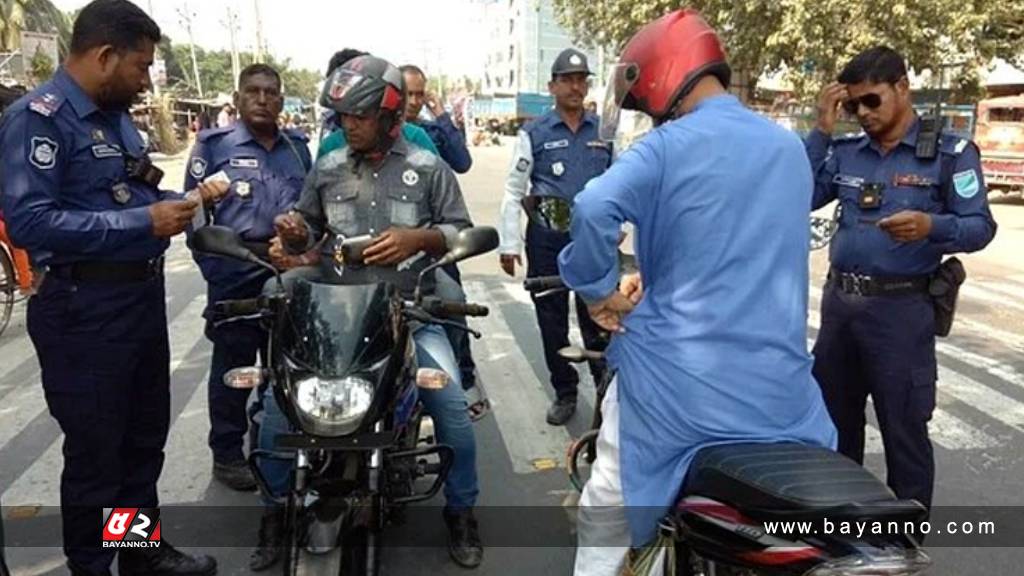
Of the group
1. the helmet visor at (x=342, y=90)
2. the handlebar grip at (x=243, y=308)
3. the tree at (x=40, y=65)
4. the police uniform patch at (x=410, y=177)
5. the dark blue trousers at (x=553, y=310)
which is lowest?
the dark blue trousers at (x=553, y=310)

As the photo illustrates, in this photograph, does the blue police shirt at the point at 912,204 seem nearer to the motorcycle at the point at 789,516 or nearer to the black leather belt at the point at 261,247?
the motorcycle at the point at 789,516

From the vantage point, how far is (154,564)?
311 cm

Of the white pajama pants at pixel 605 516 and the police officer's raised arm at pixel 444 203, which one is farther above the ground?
the police officer's raised arm at pixel 444 203

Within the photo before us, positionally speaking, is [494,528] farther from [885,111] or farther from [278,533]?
[885,111]

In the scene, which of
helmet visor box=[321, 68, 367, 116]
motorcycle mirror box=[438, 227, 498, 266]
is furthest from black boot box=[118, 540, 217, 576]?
helmet visor box=[321, 68, 367, 116]

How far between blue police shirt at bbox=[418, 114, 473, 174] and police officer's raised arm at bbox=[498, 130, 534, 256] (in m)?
0.77

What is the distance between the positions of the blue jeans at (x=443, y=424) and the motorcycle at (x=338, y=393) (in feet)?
0.61

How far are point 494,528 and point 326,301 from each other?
1.58 meters

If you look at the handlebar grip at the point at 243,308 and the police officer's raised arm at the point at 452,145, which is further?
the police officer's raised arm at the point at 452,145

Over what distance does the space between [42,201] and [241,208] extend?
4.29ft

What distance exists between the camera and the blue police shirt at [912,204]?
296cm

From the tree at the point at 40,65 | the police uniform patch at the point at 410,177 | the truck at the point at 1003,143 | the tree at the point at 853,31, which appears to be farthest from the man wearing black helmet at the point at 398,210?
the tree at the point at 40,65

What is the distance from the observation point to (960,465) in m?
4.27

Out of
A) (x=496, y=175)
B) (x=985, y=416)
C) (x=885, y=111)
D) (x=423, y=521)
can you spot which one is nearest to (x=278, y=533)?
(x=423, y=521)
